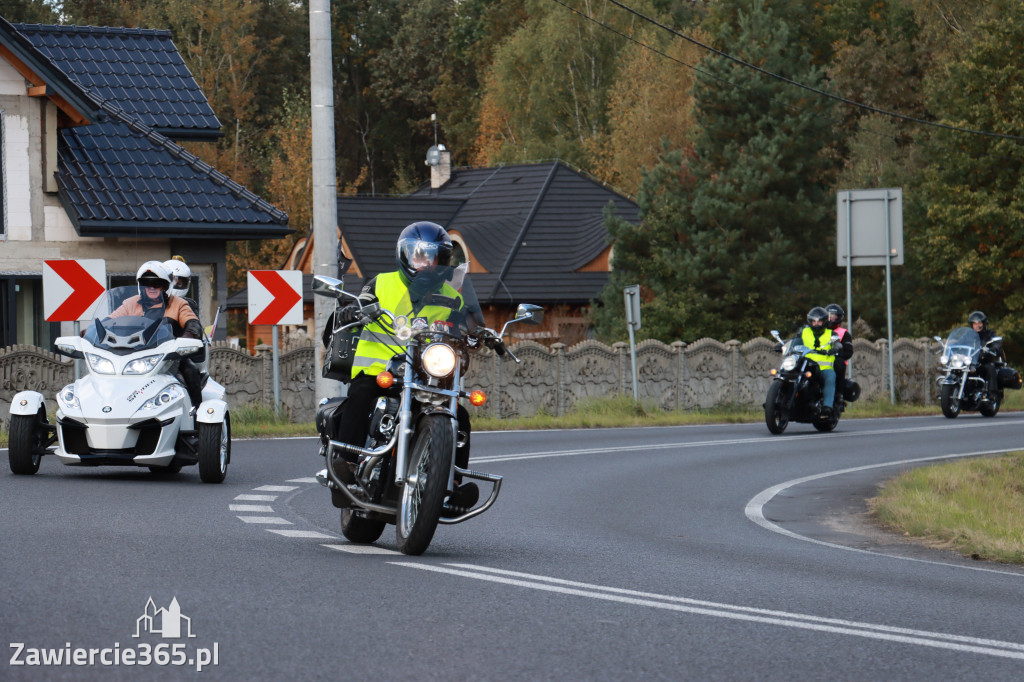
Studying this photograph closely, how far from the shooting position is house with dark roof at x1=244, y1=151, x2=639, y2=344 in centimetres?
5194

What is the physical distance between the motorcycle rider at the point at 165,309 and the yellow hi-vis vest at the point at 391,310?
4.72 metres

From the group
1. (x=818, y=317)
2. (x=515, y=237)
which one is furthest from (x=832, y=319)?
(x=515, y=237)

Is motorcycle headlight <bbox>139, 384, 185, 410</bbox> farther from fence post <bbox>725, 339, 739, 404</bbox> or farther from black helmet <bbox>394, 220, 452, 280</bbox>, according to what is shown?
fence post <bbox>725, 339, 739, 404</bbox>

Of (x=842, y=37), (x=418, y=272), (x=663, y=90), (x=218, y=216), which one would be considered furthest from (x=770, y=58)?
(x=418, y=272)

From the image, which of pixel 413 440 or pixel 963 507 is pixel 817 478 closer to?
pixel 963 507

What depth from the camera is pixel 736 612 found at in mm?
7324

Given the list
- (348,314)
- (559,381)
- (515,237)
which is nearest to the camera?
(348,314)

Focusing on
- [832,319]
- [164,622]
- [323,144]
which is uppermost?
[323,144]

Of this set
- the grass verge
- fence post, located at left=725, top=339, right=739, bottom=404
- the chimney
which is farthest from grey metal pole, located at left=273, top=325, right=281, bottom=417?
the chimney

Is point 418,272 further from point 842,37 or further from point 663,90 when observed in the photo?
point 842,37

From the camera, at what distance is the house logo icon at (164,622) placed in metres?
6.38

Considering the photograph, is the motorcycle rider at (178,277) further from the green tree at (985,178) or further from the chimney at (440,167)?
the chimney at (440,167)

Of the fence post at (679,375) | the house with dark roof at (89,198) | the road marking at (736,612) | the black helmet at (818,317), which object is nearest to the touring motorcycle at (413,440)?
the road marking at (736,612)

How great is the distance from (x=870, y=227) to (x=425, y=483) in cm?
2448
